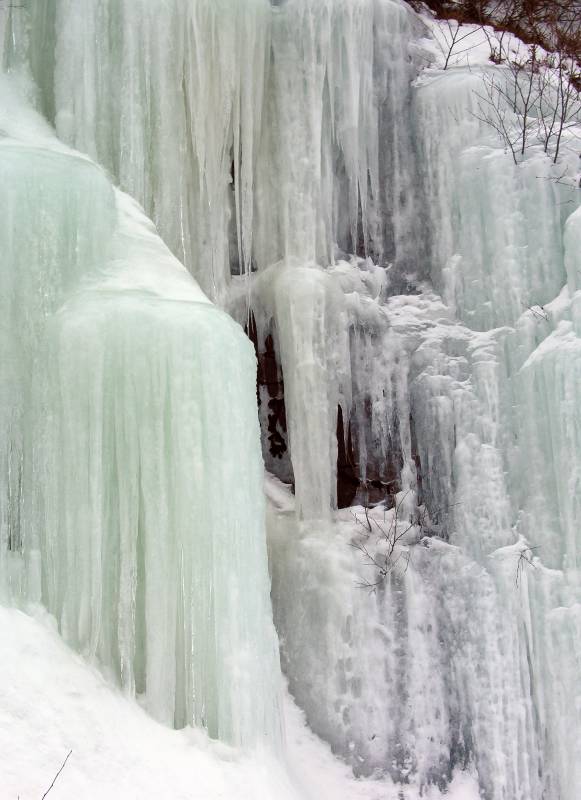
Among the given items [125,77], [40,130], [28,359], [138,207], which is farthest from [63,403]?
[125,77]

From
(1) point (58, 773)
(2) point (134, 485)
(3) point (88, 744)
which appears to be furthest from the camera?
(2) point (134, 485)

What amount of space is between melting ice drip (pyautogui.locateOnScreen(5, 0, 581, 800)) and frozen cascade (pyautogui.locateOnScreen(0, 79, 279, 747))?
1946 mm

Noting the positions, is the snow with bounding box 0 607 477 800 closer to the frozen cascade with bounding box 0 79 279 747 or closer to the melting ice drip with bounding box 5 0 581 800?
the frozen cascade with bounding box 0 79 279 747

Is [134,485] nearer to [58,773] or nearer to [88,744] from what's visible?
[88,744]

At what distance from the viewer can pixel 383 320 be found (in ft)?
28.8

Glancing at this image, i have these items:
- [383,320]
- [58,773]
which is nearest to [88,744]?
[58,773]

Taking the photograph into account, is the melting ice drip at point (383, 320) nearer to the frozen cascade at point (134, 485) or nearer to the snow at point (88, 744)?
the frozen cascade at point (134, 485)

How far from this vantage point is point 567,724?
7.50 m

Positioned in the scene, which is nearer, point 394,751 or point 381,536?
point 394,751

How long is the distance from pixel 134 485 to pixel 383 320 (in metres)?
3.56

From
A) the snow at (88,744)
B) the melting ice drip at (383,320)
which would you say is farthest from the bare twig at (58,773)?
the melting ice drip at (383,320)

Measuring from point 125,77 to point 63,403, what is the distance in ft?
10.8

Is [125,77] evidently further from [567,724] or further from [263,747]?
[567,724]

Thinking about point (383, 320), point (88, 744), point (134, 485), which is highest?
point (383, 320)
